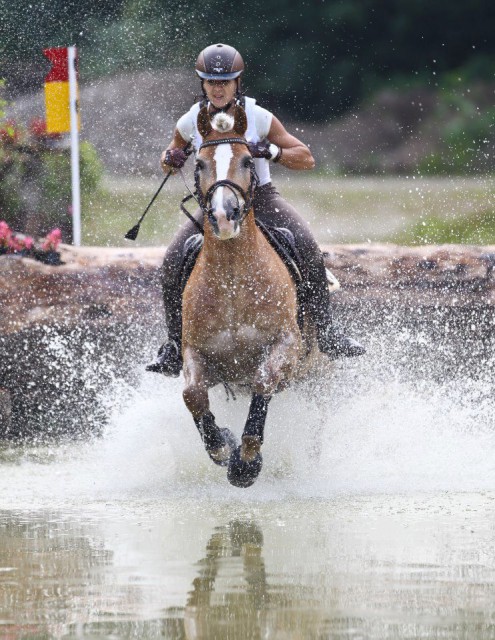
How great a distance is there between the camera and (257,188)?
8180mm

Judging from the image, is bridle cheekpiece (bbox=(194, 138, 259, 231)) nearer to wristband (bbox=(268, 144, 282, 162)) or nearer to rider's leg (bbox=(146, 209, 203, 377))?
wristband (bbox=(268, 144, 282, 162))

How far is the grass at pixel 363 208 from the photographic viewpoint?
60.7ft

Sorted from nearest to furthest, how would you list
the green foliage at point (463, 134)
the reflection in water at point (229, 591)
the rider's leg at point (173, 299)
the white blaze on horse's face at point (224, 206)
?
the reflection in water at point (229, 591), the white blaze on horse's face at point (224, 206), the rider's leg at point (173, 299), the green foliage at point (463, 134)

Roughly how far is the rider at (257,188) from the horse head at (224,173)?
0.19m

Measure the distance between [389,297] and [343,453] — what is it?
283cm

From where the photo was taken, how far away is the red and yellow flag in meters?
13.0

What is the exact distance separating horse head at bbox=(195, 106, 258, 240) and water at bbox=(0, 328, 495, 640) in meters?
1.48

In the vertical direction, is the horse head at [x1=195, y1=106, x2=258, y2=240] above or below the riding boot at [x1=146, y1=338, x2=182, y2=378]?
above

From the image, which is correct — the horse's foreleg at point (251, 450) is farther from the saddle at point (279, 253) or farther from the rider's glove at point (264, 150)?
the rider's glove at point (264, 150)

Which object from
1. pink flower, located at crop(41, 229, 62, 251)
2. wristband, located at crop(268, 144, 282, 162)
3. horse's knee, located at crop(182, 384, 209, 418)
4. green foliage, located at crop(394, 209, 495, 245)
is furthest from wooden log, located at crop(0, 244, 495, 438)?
green foliage, located at crop(394, 209, 495, 245)

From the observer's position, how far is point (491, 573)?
214 inches

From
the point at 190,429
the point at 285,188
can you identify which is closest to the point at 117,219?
the point at 285,188

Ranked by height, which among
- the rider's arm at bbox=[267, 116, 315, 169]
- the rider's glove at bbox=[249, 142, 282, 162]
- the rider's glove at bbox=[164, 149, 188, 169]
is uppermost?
the rider's arm at bbox=[267, 116, 315, 169]

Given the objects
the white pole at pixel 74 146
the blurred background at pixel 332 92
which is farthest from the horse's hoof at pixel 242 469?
the blurred background at pixel 332 92
